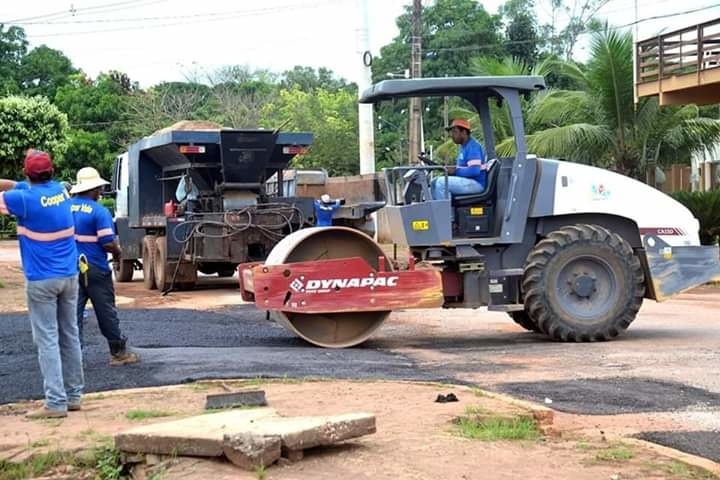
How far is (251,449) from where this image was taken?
5539mm

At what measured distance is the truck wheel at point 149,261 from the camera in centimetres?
1930

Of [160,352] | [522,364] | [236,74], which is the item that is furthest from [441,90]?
[236,74]

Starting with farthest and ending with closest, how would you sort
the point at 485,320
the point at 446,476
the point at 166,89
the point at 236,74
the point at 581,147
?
the point at 236,74 → the point at 166,89 → the point at 581,147 → the point at 485,320 → the point at 446,476

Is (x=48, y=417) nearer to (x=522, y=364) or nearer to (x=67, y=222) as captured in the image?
(x=67, y=222)

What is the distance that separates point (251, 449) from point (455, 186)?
20.5 ft

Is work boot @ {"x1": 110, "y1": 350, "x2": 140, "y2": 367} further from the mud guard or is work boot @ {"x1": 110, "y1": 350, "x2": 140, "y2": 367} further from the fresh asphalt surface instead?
the mud guard

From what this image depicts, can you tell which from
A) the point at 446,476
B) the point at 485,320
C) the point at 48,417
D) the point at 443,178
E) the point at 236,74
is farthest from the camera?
the point at 236,74

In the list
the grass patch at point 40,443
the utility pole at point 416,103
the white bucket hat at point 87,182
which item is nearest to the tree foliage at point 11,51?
the utility pole at point 416,103

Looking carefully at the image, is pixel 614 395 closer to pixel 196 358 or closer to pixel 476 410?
pixel 476 410

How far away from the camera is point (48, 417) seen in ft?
23.2

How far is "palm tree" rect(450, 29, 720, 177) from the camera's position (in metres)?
23.2

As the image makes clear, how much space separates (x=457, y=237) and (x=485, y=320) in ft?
9.82

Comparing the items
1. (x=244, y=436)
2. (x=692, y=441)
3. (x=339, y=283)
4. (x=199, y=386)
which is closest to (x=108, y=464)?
(x=244, y=436)

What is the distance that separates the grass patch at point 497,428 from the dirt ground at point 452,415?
95 mm
